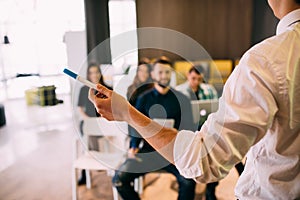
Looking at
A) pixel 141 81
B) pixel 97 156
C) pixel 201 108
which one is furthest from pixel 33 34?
pixel 201 108

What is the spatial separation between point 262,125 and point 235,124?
0.04 meters

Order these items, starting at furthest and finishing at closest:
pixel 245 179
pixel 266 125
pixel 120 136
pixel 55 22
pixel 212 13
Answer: pixel 212 13
pixel 120 136
pixel 55 22
pixel 245 179
pixel 266 125

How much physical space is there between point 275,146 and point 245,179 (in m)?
0.11

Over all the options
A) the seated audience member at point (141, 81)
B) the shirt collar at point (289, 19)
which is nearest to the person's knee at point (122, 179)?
the seated audience member at point (141, 81)

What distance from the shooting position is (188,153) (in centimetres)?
50

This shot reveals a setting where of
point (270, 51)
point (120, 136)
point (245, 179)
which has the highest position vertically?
point (270, 51)

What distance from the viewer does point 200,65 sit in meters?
4.14

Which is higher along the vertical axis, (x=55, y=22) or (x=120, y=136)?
(x=55, y=22)

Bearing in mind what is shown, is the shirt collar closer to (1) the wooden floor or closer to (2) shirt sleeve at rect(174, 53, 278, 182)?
(2) shirt sleeve at rect(174, 53, 278, 182)

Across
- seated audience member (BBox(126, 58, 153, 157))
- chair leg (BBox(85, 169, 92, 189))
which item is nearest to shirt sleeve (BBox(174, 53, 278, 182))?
seated audience member (BBox(126, 58, 153, 157))

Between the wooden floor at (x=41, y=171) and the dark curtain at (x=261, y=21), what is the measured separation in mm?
2476

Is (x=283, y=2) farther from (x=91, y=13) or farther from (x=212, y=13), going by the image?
(x=212, y=13)

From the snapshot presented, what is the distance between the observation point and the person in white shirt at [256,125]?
45 cm

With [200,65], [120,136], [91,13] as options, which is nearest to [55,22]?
[120,136]
